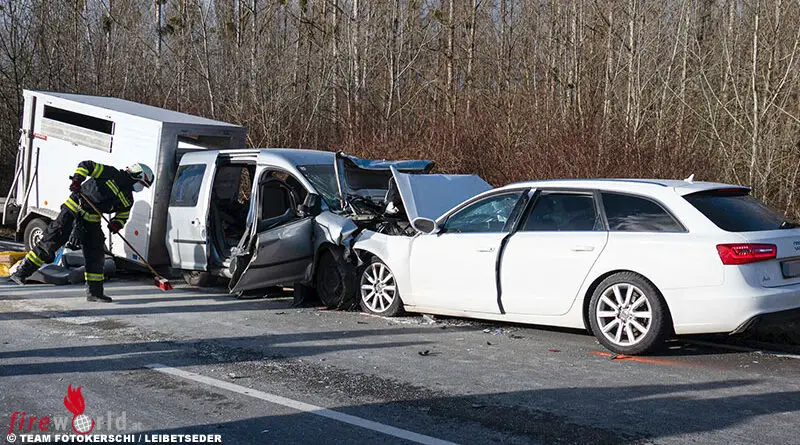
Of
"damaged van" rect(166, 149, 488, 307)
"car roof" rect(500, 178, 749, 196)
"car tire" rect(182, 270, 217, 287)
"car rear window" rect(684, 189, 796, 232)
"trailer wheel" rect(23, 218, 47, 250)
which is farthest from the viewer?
"trailer wheel" rect(23, 218, 47, 250)

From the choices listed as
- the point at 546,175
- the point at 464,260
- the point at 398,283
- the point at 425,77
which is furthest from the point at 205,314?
the point at 425,77

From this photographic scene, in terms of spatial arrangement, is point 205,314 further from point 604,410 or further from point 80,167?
point 604,410

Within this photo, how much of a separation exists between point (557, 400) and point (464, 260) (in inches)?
107

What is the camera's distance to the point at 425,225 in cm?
881

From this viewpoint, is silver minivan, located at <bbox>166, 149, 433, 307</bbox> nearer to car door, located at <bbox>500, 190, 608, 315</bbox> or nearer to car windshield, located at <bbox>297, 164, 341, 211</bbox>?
car windshield, located at <bbox>297, 164, 341, 211</bbox>

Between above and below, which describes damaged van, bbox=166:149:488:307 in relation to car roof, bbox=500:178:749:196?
below

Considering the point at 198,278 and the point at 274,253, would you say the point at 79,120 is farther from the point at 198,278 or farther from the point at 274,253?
the point at 274,253

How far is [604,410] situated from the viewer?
5.59 meters

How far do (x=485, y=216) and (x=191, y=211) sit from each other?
14.7 feet

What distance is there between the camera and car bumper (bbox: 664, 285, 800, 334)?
21.8ft

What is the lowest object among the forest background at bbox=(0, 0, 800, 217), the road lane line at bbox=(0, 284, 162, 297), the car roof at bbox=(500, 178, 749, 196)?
the road lane line at bbox=(0, 284, 162, 297)

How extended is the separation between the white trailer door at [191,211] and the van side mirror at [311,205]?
1704 mm

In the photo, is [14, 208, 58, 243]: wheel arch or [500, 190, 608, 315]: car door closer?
[500, 190, 608, 315]: car door

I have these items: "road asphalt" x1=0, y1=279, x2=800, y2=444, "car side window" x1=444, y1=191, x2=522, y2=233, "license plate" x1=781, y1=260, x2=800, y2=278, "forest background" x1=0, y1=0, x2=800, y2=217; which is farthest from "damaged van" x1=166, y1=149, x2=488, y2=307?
"forest background" x1=0, y1=0, x2=800, y2=217
